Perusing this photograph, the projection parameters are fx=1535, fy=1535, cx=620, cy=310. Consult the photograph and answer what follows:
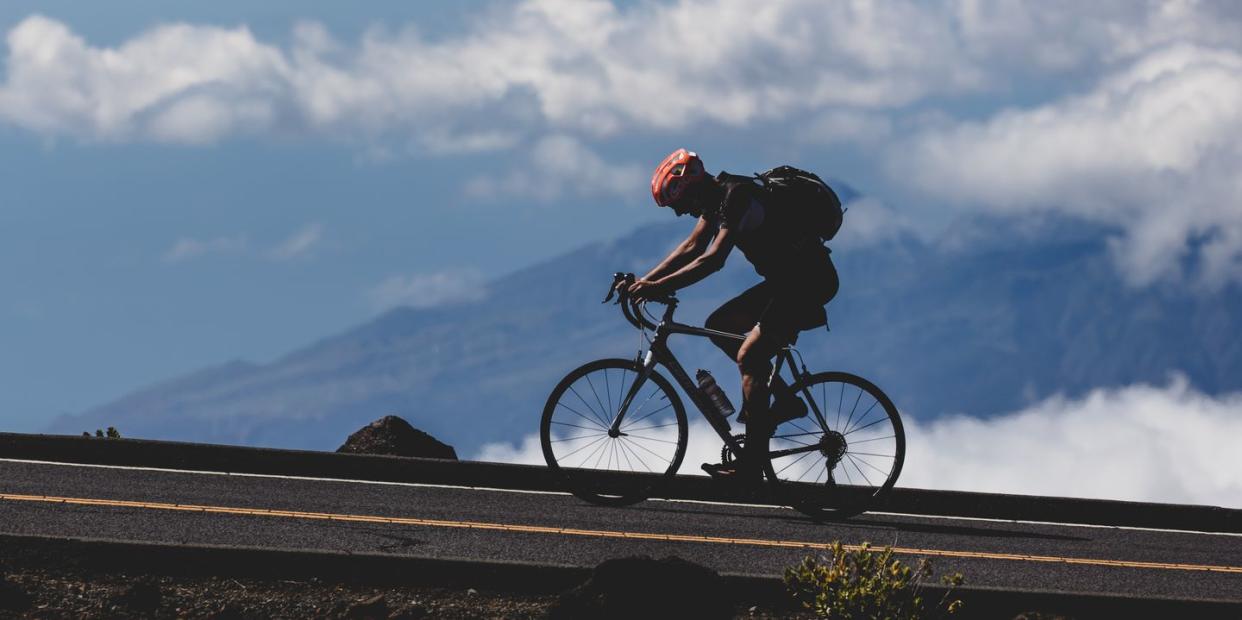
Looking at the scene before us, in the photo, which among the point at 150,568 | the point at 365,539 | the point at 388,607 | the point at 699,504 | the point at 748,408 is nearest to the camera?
the point at 388,607

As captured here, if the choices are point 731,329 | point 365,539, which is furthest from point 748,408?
point 365,539

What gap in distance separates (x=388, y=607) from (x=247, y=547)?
0.98 m

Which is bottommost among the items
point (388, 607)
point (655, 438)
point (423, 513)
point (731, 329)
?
point (388, 607)

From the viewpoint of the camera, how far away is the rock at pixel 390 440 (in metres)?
11.6

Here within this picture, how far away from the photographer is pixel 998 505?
35.3ft

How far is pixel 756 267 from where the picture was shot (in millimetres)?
→ 9016

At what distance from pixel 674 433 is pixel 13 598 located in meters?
4.17

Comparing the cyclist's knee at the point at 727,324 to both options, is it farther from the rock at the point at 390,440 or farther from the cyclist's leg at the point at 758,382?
the rock at the point at 390,440

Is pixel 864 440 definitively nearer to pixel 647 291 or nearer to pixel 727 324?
pixel 727 324

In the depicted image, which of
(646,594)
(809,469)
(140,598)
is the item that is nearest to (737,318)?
(809,469)

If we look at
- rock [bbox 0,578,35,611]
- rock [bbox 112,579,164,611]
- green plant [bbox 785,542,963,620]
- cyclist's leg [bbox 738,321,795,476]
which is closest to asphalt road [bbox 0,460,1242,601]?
cyclist's leg [bbox 738,321,795,476]

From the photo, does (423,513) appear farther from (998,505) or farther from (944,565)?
(998,505)

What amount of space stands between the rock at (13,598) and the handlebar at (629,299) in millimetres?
3752

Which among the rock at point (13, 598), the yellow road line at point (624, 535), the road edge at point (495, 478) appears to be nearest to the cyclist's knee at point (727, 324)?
the yellow road line at point (624, 535)
